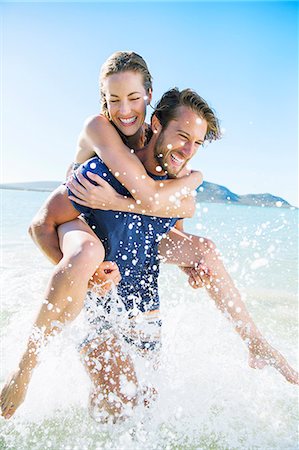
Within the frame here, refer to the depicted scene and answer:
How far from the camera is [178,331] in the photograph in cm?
452

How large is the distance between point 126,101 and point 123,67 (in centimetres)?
26

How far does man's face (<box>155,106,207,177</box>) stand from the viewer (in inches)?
123

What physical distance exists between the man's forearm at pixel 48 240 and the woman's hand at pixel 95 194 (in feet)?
0.88

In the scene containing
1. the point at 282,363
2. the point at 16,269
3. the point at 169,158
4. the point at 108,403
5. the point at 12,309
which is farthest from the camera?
the point at 16,269

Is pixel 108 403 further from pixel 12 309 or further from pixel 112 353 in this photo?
pixel 12 309

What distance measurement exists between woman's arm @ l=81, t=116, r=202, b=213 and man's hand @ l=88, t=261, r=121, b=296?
43cm

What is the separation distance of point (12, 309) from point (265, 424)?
10.4 feet

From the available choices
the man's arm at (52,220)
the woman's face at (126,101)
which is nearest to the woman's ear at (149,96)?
the woman's face at (126,101)

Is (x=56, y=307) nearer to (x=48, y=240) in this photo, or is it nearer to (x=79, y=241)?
(x=79, y=241)

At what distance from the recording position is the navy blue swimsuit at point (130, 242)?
118 inches

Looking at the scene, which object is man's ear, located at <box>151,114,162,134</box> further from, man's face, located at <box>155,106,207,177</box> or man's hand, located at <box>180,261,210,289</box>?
man's hand, located at <box>180,261,210,289</box>

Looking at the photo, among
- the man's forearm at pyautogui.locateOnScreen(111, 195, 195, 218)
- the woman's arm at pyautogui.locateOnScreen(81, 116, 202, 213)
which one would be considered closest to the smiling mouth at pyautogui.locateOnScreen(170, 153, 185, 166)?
the woman's arm at pyautogui.locateOnScreen(81, 116, 202, 213)

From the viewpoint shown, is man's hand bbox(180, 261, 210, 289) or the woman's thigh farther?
man's hand bbox(180, 261, 210, 289)

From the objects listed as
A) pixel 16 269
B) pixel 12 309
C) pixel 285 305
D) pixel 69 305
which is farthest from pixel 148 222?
pixel 16 269
